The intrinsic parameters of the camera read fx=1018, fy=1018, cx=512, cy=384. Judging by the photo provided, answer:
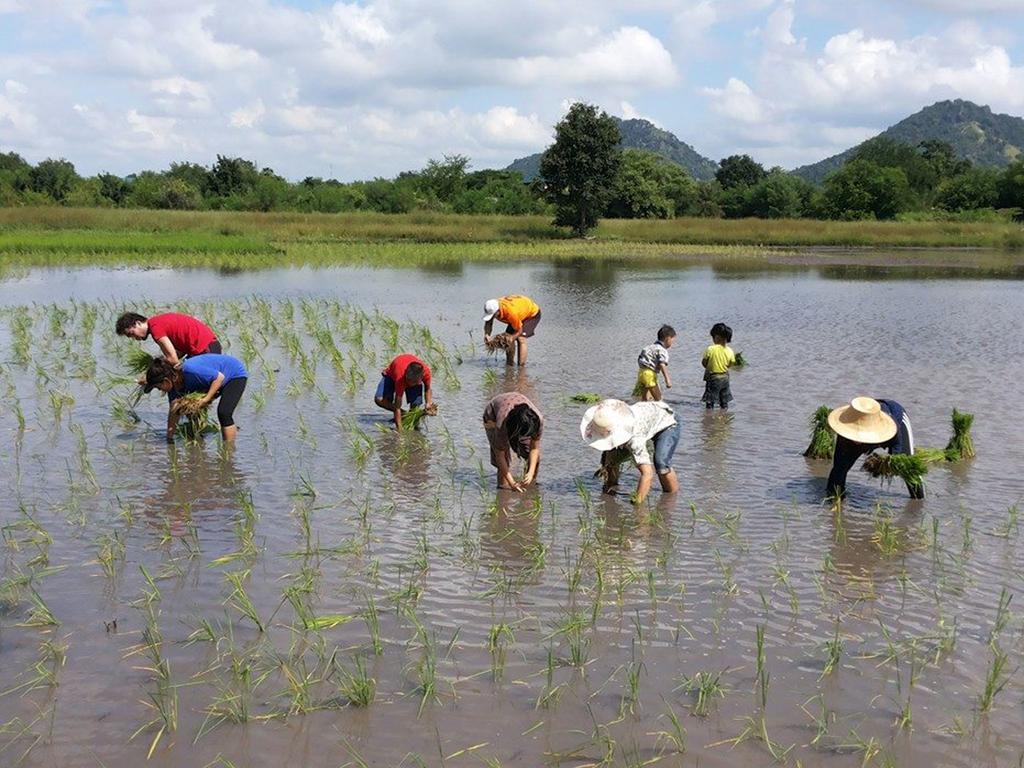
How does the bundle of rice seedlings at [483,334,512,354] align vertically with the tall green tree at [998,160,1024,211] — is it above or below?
below

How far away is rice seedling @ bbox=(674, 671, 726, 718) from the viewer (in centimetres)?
405

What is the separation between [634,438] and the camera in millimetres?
6672

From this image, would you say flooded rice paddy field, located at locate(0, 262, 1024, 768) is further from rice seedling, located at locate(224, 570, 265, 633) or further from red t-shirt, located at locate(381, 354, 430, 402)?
red t-shirt, located at locate(381, 354, 430, 402)

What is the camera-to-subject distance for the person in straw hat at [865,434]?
668 centimetres

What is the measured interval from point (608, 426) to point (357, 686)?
2880 mm

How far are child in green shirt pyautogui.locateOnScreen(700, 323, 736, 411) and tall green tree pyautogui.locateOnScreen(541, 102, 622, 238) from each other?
36545 mm

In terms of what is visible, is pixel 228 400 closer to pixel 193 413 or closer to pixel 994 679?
pixel 193 413

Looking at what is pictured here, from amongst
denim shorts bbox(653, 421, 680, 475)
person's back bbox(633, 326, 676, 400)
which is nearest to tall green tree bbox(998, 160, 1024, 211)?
person's back bbox(633, 326, 676, 400)

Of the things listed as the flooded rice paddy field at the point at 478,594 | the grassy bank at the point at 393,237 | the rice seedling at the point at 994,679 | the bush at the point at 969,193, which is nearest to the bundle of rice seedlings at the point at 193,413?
the flooded rice paddy field at the point at 478,594

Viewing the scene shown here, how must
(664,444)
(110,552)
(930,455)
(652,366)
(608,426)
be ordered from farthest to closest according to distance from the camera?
1. (652,366)
2. (930,455)
3. (664,444)
4. (608,426)
5. (110,552)

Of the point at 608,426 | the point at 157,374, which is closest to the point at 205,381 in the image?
the point at 157,374

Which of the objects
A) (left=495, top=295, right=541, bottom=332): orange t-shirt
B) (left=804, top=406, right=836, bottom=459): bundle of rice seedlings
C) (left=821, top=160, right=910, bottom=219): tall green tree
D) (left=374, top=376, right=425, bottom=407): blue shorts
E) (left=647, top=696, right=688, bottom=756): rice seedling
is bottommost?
(left=647, top=696, right=688, bottom=756): rice seedling

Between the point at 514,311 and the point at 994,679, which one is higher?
the point at 514,311

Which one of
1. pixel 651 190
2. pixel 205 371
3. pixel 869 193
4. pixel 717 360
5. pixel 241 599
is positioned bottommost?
pixel 241 599
